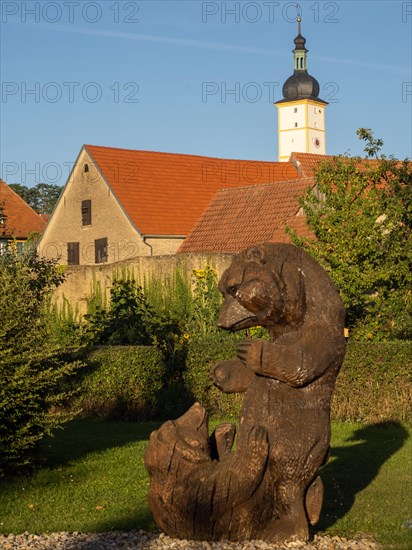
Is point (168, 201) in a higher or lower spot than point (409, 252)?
higher

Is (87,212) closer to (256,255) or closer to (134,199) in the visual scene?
(134,199)

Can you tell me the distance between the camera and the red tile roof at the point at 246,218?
34625 millimetres

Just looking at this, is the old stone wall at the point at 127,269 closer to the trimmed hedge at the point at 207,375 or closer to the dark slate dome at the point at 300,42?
the trimmed hedge at the point at 207,375

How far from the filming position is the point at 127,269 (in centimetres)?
2877

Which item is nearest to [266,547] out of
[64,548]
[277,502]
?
[277,502]

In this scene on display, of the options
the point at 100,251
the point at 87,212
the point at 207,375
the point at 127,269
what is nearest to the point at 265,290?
the point at 207,375

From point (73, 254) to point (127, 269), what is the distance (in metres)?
18.1

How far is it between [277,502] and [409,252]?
1287cm

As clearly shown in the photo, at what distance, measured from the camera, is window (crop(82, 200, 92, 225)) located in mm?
45062

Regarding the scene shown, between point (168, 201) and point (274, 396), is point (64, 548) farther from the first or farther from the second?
point (168, 201)

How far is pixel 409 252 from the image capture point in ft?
63.7

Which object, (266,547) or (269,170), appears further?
(269,170)

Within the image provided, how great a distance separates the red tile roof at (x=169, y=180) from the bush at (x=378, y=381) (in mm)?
24945

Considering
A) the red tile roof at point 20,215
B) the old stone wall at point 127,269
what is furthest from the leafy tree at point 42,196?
the old stone wall at point 127,269
